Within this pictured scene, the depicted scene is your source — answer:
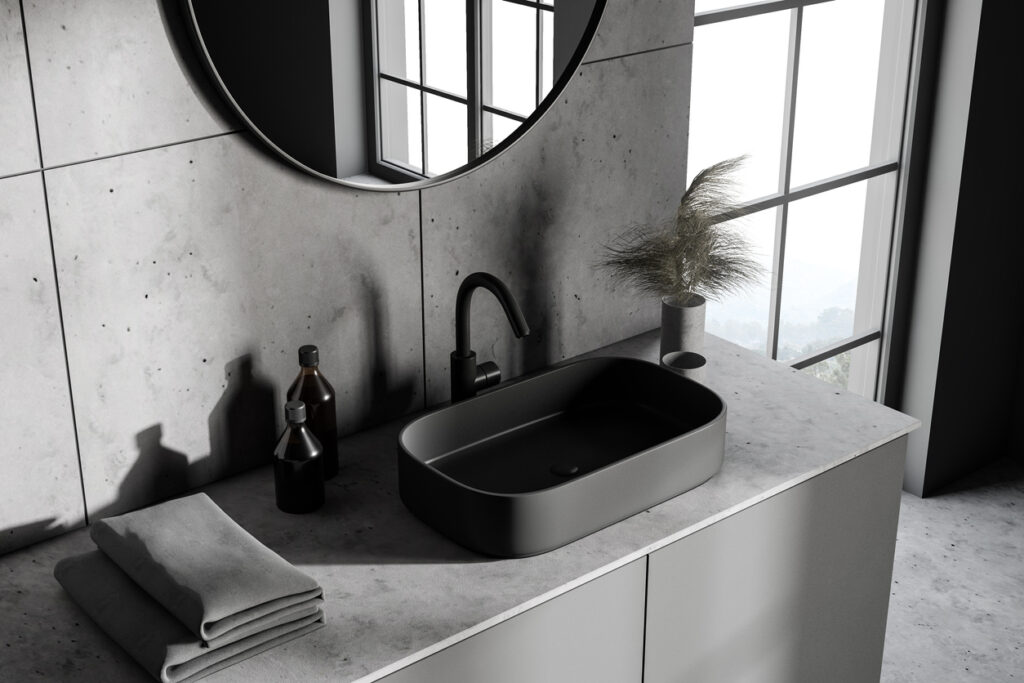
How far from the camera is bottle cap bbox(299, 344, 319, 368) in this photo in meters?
1.69

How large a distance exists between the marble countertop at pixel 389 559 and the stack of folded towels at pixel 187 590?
30mm

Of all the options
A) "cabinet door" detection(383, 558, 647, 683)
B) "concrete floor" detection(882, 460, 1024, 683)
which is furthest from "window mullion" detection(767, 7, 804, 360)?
"cabinet door" detection(383, 558, 647, 683)

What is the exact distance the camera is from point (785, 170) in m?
2.69

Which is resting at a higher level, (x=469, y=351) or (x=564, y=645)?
(x=469, y=351)

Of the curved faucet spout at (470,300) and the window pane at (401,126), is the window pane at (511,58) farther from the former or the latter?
the curved faucet spout at (470,300)

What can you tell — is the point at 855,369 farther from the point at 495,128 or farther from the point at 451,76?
the point at 451,76

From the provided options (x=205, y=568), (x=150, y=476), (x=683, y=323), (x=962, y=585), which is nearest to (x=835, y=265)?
(x=962, y=585)

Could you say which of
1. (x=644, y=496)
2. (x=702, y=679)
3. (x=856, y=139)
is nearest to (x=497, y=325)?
(x=644, y=496)

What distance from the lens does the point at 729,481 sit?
1.81 metres

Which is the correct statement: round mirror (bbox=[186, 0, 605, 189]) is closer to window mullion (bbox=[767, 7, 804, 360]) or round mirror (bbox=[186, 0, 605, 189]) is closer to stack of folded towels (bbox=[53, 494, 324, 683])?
stack of folded towels (bbox=[53, 494, 324, 683])

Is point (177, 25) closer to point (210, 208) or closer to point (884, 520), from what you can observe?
point (210, 208)

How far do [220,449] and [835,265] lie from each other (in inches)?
69.8

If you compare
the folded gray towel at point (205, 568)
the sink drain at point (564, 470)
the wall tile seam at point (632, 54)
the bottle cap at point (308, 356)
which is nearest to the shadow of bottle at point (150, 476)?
the folded gray towel at point (205, 568)

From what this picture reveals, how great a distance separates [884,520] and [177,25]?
1445 mm
